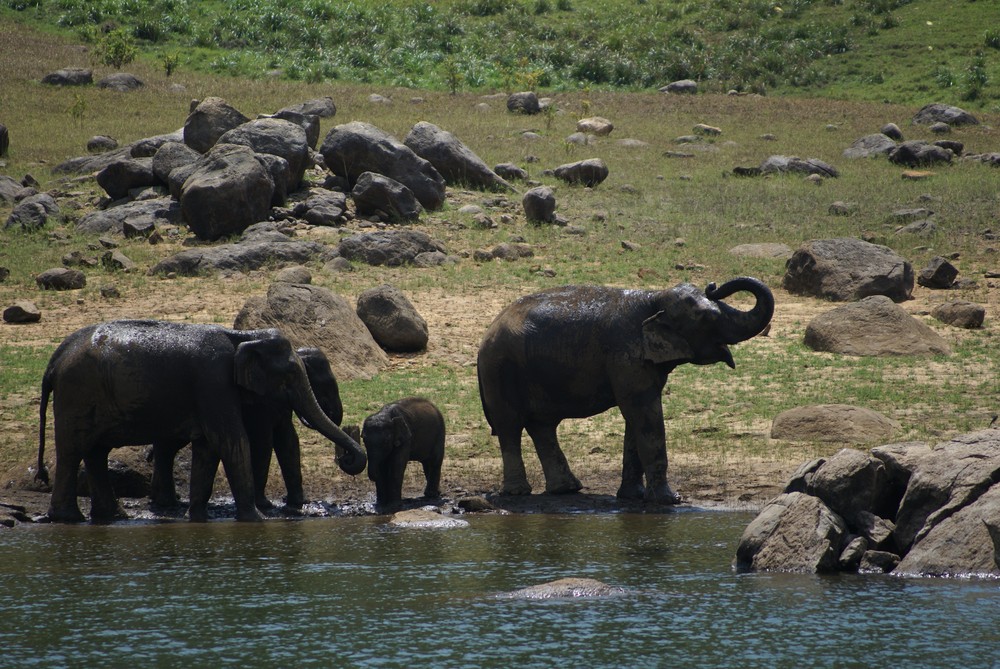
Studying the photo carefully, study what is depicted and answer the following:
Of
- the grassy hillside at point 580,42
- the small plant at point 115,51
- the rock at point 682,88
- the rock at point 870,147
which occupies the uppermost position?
the grassy hillside at point 580,42

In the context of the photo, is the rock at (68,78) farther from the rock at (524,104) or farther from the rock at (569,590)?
the rock at (569,590)

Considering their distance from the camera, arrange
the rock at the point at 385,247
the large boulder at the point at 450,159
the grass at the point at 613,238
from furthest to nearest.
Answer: the large boulder at the point at 450,159
the rock at the point at 385,247
the grass at the point at 613,238

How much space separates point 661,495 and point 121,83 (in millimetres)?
34012

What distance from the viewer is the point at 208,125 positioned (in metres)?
30.6

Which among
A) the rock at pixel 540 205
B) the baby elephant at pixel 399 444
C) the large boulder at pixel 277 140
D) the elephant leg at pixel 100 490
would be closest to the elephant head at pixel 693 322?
the baby elephant at pixel 399 444

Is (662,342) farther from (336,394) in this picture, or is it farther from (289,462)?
(289,462)

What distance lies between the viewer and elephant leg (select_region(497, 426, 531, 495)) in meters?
15.5

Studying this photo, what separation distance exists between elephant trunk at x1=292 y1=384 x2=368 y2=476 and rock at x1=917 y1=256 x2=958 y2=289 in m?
14.2

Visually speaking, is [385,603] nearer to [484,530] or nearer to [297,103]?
[484,530]

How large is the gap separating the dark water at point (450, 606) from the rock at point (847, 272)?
11559 mm

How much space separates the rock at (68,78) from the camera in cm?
4394

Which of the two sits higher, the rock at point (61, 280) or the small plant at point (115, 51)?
the small plant at point (115, 51)

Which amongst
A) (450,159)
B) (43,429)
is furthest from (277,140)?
(43,429)

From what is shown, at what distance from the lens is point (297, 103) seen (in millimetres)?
42688
